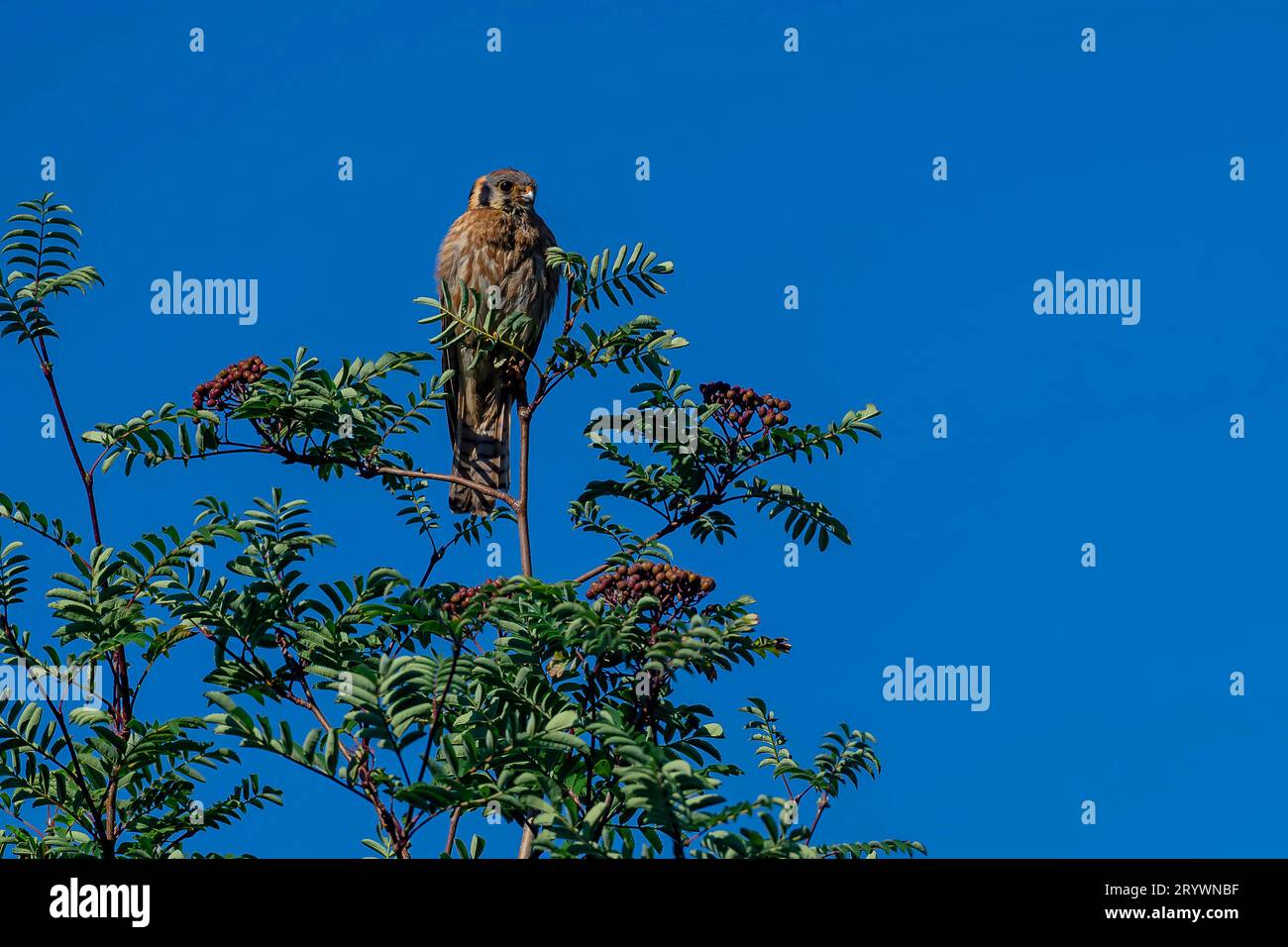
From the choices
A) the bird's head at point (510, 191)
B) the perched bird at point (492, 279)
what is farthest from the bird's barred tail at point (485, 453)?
the bird's head at point (510, 191)

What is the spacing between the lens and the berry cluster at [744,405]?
3.88m

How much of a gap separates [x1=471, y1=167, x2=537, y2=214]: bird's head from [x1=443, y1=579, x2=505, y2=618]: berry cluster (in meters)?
4.50

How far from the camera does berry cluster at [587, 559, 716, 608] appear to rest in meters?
3.20

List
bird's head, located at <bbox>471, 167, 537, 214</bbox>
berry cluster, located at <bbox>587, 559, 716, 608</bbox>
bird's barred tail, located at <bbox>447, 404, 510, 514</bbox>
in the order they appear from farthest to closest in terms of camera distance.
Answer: bird's head, located at <bbox>471, 167, 537, 214</bbox>, bird's barred tail, located at <bbox>447, 404, 510, 514</bbox>, berry cluster, located at <bbox>587, 559, 716, 608</bbox>

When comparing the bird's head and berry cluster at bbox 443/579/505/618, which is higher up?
the bird's head

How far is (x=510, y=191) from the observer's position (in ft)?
25.3

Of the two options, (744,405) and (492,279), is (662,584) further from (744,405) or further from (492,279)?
(492,279)

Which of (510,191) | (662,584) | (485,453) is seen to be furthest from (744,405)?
(510,191)

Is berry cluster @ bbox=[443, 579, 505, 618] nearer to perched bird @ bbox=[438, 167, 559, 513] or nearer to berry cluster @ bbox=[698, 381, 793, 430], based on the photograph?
berry cluster @ bbox=[698, 381, 793, 430]

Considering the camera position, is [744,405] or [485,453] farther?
[485,453]

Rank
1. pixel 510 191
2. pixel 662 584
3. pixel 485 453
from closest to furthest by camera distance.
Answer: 1. pixel 662 584
2. pixel 485 453
3. pixel 510 191

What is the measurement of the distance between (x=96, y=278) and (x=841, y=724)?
2426mm

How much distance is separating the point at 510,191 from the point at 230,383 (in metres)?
4.08

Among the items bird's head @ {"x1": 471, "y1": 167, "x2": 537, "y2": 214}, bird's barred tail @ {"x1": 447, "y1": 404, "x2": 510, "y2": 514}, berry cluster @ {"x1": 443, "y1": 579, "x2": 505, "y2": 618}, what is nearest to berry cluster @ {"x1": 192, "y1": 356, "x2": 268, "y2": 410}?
berry cluster @ {"x1": 443, "y1": 579, "x2": 505, "y2": 618}
